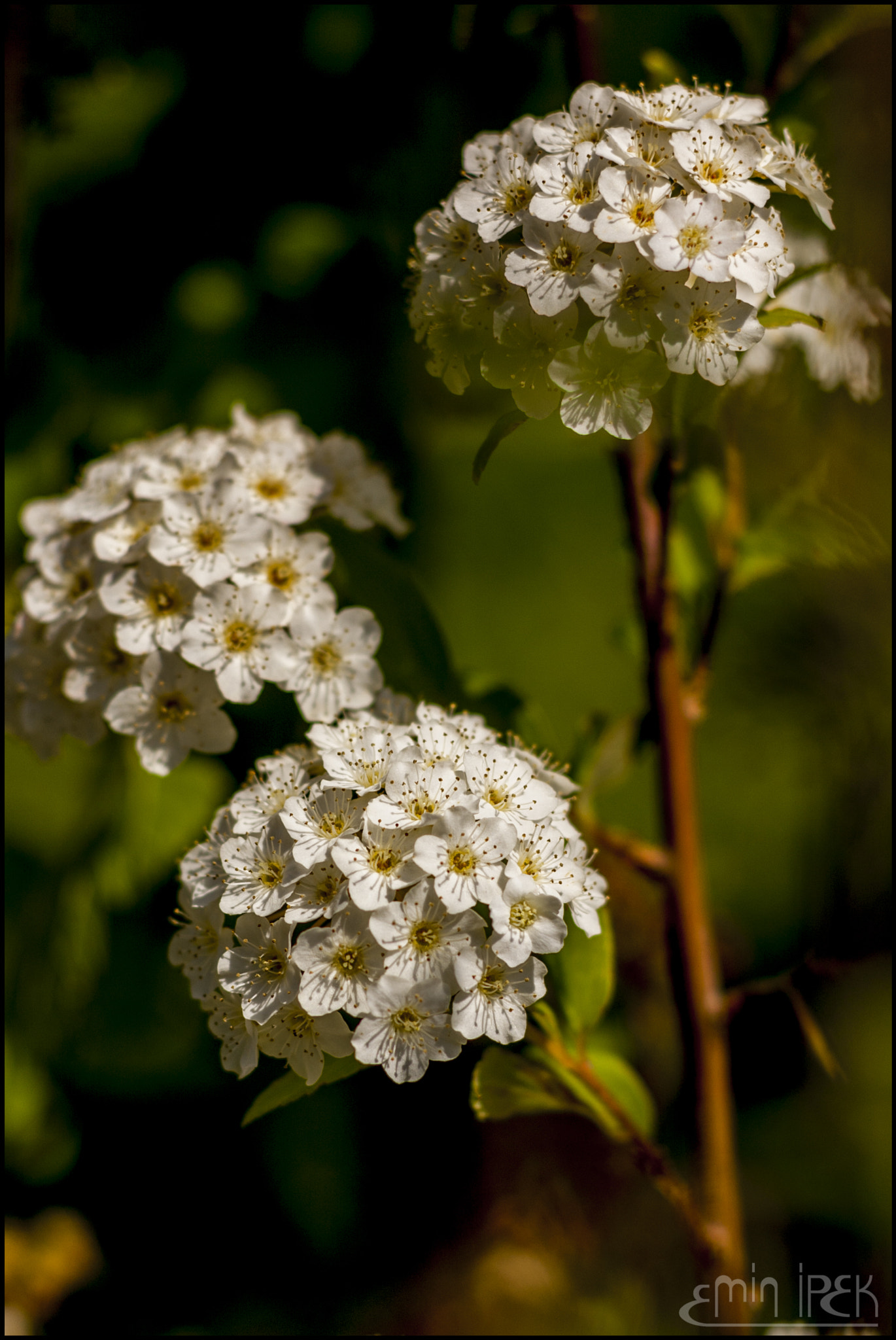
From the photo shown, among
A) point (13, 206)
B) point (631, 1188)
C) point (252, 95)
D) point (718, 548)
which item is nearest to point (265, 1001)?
point (718, 548)

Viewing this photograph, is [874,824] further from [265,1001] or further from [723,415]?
[265,1001]

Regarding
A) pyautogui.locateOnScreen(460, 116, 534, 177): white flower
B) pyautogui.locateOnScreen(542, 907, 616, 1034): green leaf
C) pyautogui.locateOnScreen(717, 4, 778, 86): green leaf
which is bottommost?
pyautogui.locateOnScreen(542, 907, 616, 1034): green leaf

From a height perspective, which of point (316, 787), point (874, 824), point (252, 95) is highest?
point (252, 95)

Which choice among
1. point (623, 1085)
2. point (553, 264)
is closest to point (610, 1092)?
point (623, 1085)

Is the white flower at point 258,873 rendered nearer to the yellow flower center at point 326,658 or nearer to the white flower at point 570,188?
the yellow flower center at point 326,658

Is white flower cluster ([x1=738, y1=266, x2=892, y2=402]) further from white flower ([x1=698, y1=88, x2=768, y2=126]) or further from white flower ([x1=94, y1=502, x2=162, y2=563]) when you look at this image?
white flower ([x1=94, y1=502, x2=162, y2=563])

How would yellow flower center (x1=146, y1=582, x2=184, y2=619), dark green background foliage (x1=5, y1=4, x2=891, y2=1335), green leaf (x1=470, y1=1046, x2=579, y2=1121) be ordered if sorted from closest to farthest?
green leaf (x1=470, y1=1046, x2=579, y2=1121) → yellow flower center (x1=146, y1=582, x2=184, y2=619) → dark green background foliage (x1=5, y1=4, x2=891, y2=1335)

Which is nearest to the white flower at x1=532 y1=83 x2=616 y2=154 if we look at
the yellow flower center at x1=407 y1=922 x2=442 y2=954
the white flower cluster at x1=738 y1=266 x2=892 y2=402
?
the white flower cluster at x1=738 y1=266 x2=892 y2=402
